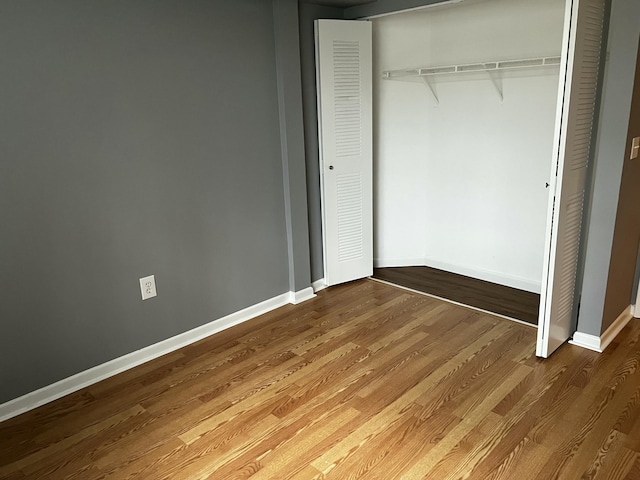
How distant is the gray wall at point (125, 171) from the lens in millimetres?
2281

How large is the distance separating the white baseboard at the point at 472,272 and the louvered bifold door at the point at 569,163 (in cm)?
89

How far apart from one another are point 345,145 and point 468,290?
1479 millimetres

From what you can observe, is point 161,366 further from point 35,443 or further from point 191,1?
point 191,1

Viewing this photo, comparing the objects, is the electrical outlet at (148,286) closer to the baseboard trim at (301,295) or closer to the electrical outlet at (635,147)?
the baseboard trim at (301,295)

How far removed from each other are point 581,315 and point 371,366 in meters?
1.27

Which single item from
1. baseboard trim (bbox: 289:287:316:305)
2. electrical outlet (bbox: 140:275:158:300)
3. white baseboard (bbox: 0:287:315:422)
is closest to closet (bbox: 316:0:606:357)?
baseboard trim (bbox: 289:287:316:305)

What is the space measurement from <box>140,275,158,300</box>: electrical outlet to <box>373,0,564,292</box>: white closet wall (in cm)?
212

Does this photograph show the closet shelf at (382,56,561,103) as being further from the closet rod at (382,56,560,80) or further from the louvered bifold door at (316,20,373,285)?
the louvered bifold door at (316,20,373,285)

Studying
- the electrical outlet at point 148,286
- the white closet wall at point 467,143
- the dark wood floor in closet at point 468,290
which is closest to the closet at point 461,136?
the white closet wall at point 467,143

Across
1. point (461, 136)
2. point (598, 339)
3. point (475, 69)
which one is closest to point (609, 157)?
point (598, 339)

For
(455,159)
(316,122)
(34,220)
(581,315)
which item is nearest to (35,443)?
(34,220)

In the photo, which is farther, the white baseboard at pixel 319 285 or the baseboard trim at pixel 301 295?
the white baseboard at pixel 319 285

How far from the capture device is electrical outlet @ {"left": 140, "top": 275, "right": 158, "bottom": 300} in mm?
2791

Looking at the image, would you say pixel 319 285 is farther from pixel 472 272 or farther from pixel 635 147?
pixel 635 147
